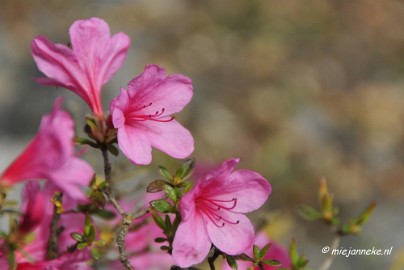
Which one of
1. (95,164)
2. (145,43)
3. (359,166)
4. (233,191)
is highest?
(233,191)

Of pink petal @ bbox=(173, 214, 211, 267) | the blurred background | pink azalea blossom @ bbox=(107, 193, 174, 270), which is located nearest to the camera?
pink petal @ bbox=(173, 214, 211, 267)

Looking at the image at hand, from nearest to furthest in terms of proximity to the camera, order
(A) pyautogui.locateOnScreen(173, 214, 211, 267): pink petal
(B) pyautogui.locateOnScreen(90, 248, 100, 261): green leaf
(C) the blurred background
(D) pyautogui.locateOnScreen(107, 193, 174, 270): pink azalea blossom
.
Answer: (A) pyautogui.locateOnScreen(173, 214, 211, 267): pink petal, (B) pyautogui.locateOnScreen(90, 248, 100, 261): green leaf, (D) pyautogui.locateOnScreen(107, 193, 174, 270): pink azalea blossom, (C) the blurred background

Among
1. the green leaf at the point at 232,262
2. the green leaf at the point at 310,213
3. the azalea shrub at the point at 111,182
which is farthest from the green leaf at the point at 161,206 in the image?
the green leaf at the point at 310,213

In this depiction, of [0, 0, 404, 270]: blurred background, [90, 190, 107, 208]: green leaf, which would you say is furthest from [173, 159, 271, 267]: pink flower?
[0, 0, 404, 270]: blurred background

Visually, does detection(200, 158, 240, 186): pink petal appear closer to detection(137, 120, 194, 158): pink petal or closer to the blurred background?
detection(137, 120, 194, 158): pink petal

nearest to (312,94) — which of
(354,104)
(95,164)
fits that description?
(354,104)

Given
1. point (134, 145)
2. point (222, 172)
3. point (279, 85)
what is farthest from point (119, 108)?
point (279, 85)

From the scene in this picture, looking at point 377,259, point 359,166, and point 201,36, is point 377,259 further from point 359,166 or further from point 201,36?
point 201,36
